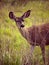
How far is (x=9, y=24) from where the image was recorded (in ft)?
6.95

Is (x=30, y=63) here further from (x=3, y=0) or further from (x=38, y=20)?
(x=3, y=0)

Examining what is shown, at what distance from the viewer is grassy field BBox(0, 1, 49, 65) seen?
199cm

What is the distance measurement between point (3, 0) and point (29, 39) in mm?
449

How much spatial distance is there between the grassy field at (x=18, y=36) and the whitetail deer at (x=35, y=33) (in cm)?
4

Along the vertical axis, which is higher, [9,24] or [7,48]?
[9,24]

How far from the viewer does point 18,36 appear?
2105 mm

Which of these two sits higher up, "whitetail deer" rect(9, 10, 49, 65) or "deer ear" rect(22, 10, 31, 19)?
"deer ear" rect(22, 10, 31, 19)

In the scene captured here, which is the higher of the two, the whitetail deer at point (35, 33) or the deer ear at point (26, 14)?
the deer ear at point (26, 14)

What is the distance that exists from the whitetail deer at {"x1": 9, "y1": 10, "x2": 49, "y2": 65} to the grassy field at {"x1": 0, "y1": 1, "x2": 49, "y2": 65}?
4 cm

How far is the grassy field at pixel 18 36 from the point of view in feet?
6.52

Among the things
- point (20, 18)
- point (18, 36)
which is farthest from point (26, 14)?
point (18, 36)

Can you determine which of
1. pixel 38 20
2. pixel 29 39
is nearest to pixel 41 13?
pixel 38 20

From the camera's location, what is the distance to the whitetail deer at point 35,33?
2.08m

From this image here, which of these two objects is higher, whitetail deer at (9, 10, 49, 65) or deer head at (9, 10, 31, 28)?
deer head at (9, 10, 31, 28)
